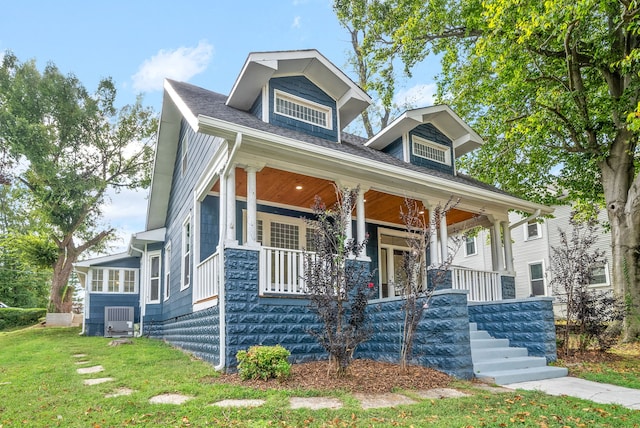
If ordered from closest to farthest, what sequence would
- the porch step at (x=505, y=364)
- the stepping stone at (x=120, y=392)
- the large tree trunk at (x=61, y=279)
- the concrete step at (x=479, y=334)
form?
the stepping stone at (x=120, y=392), the porch step at (x=505, y=364), the concrete step at (x=479, y=334), the large tree trunk at (x=61, y=279)

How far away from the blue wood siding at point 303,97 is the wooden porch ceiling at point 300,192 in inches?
43.8

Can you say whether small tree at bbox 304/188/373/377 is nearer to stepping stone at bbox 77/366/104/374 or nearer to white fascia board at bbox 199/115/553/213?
white fascia board at bbox 199/115/553/213

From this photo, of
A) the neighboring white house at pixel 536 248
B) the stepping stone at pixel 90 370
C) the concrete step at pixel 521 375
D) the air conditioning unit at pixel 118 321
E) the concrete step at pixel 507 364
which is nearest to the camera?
the concrete step at pixel 521 375

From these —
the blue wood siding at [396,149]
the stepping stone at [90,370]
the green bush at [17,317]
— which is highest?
the blue wood siding at [396,149]

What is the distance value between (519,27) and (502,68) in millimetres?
2018

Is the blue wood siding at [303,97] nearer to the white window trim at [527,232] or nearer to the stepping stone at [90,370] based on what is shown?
the stepping stone at [90,370]

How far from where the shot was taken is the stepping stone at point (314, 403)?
4.27 metres

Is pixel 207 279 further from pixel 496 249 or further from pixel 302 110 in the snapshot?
pixel 496 249

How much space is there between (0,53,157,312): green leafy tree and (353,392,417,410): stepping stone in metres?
17.1

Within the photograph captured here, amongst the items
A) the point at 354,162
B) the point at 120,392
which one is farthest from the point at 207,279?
the point at 354,162

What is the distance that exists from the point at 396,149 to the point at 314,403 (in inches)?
297

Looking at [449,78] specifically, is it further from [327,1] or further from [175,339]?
[175,339]

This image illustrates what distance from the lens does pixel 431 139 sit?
11.1m

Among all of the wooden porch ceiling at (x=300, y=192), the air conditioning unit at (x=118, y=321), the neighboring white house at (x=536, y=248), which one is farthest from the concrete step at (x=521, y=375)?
the neighboring white house at (x=536, y=248)
